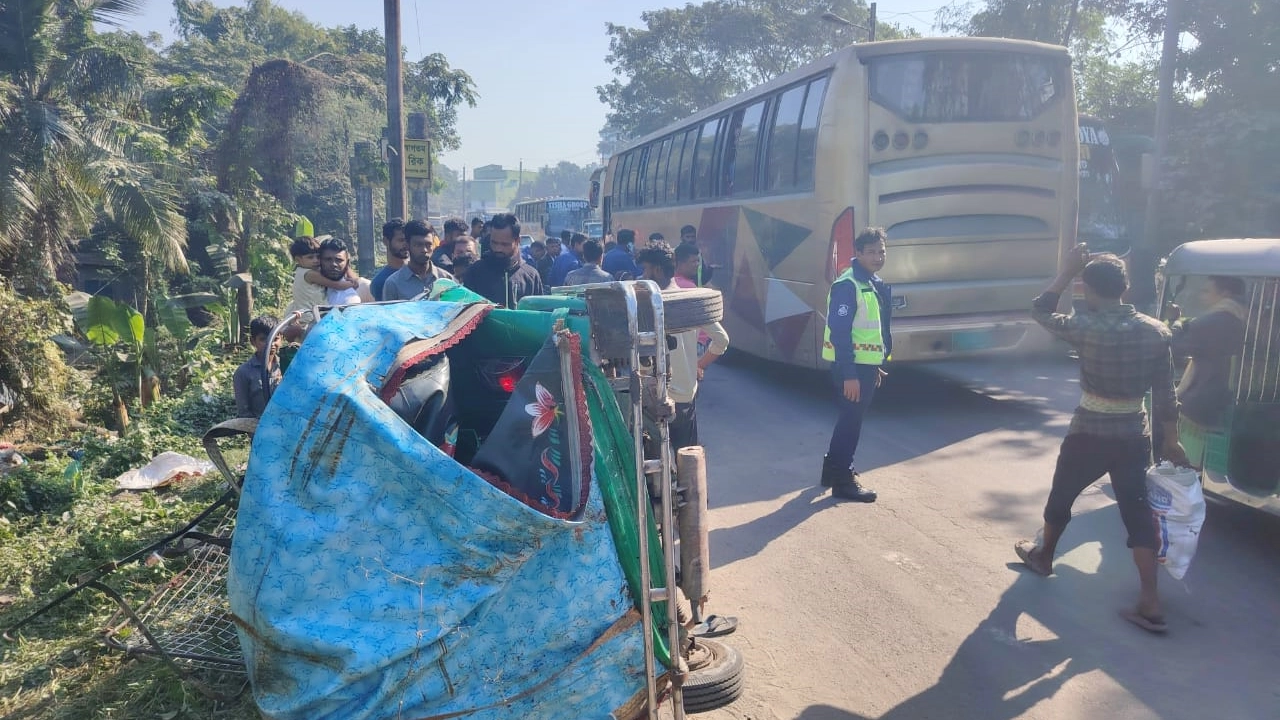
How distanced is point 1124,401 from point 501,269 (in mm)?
3871

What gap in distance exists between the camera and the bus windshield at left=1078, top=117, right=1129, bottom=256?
11203 mm

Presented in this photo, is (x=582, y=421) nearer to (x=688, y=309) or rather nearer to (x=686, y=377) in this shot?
(x=688, y=309)

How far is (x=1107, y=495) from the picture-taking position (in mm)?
5840

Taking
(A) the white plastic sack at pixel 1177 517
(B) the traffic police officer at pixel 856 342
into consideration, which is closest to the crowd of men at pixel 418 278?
(B) the traffic police officer at pixel 856 342

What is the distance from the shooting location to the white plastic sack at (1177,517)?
423 cm

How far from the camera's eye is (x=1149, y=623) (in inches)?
160

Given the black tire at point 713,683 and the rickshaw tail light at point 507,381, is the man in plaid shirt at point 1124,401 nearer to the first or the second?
the black tire at point 713,683

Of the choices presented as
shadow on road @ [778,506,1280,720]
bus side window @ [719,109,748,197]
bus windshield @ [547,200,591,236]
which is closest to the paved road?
shadow on road @ [778,506,1280,720]

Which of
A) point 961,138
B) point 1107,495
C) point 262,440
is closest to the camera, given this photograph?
point 262,440

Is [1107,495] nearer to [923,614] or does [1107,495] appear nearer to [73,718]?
[923,614]

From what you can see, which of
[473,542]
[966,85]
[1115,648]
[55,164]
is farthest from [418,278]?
[55,164]

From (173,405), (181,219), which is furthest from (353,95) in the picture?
(173,405)

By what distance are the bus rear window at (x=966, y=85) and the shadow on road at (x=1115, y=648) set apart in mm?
4425

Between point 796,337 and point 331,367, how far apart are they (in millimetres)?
6909
